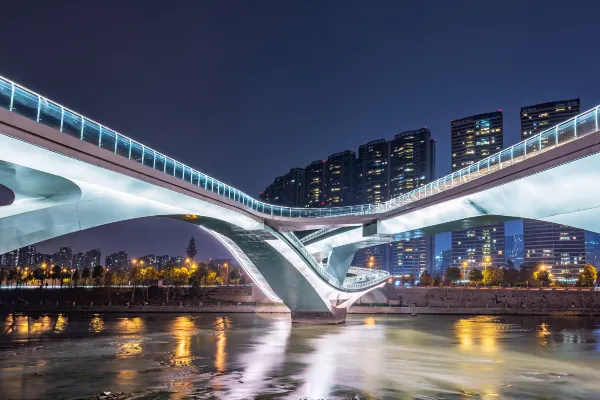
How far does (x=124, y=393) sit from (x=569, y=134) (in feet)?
63.3

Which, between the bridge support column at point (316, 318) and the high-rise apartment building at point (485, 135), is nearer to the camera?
the bridge support column at point (316, 318)

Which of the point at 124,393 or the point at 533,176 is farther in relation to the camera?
the point at 533,176

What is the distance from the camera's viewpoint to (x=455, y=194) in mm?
32688

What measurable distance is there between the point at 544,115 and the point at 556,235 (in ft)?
141

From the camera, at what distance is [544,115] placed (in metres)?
184

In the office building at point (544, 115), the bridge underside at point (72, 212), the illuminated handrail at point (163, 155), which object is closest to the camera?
the illuminated handrail at point (163, 155)

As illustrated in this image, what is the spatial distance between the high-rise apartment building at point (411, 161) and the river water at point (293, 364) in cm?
15028

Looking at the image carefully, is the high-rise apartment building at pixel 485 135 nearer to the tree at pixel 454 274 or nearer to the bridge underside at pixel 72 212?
the tree at pixel 454 274

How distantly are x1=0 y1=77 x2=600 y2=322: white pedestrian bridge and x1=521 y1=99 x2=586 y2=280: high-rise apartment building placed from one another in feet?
519

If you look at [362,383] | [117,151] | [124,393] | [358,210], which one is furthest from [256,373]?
[358,210]

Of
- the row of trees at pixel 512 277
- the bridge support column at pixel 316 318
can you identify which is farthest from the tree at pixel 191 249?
the bridge support column at pixel 316 318

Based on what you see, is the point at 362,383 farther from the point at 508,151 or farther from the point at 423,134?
the point at 423,134

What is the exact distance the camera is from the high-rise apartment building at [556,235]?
180m

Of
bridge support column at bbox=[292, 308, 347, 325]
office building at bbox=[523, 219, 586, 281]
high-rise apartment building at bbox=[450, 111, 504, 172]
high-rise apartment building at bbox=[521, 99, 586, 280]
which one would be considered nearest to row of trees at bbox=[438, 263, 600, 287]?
high-rise apartment building at bbox=[521, 99, 586, 280]
